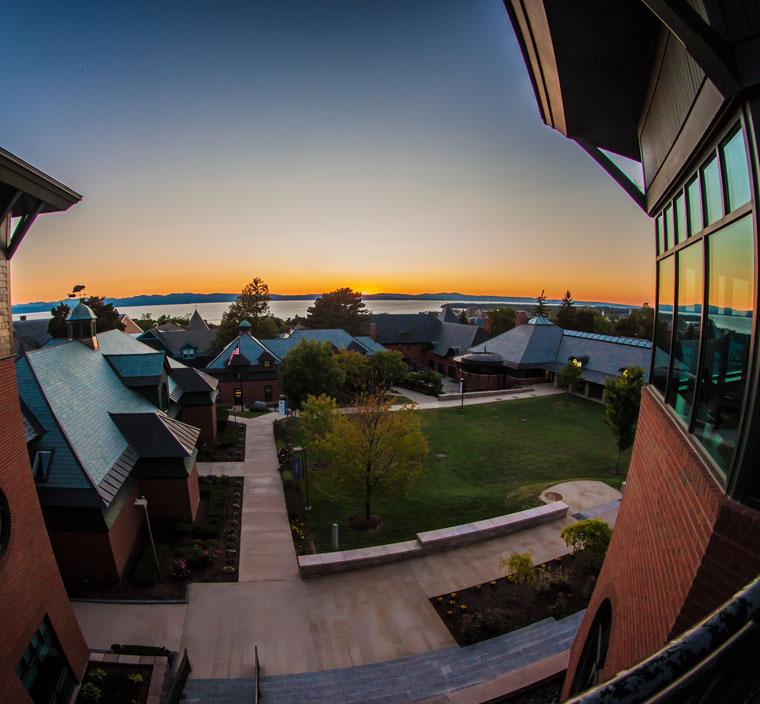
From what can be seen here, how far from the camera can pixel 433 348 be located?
58.5 m

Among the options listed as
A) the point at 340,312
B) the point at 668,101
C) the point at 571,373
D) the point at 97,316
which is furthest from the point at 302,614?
the point at 340,312

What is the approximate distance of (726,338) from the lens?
339 centimetres

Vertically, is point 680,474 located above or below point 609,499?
above

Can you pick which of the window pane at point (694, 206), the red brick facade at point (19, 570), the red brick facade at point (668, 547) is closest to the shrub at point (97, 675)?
the red brick facade at point (19, 570)

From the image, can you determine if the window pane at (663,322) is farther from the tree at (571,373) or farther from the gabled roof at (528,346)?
the gabled roof at (528,346)

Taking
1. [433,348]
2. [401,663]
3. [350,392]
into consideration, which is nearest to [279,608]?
[401,663]

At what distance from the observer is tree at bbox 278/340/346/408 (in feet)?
99.2

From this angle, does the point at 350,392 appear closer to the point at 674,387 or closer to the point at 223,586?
the point at 223,586

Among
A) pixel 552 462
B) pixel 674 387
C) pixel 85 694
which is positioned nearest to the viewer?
pixel 674 387

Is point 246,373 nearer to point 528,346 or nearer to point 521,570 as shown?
point 528,346

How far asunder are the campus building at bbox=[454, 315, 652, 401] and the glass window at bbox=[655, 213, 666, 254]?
34492mm

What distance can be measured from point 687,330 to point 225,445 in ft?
80.3

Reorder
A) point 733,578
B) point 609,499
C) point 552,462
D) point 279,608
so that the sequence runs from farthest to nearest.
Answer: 1. point 552,462
2. point 609,499
3. point 279,608
4. point 733,578

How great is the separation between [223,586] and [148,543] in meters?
3.88
